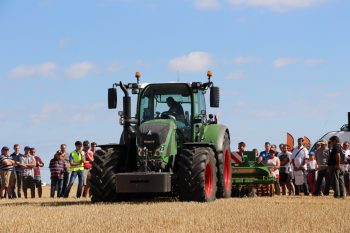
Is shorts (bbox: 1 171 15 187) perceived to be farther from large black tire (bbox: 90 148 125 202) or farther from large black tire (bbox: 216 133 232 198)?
large black tire (bbox: 90 148 125 202)

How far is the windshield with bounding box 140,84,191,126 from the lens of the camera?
643 inches

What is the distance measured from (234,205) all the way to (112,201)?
258 centimetres

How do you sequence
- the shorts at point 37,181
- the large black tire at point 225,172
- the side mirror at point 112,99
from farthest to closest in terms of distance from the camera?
the shorts at point 37,181 < the large black tire at point 225,172 < the side mirror at point 112,99

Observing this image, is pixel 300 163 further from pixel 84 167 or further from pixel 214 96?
pixel 214 96

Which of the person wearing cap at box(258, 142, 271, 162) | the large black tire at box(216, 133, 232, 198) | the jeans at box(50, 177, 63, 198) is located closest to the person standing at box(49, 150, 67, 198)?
the jeans at box(50, 177, 63, 198)

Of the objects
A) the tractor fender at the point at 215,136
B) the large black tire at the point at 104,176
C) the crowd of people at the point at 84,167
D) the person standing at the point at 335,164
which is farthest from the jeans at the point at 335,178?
the large black tire at the point at 104,176

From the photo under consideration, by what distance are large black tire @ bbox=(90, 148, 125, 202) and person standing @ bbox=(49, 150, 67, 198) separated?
23.8 ft

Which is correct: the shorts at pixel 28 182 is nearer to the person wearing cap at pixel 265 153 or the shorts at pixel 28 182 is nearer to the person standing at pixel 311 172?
the person wearing cap at pixel 265 153

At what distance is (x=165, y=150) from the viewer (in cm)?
1531

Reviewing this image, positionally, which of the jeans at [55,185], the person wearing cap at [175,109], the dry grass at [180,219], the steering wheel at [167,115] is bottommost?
the dry grass at [180,219]

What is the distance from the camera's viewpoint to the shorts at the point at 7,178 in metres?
22.4

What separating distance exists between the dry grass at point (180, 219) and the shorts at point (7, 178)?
8.90 m

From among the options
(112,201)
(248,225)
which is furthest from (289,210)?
(112,201)

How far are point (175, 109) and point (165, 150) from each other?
1.38 meters
